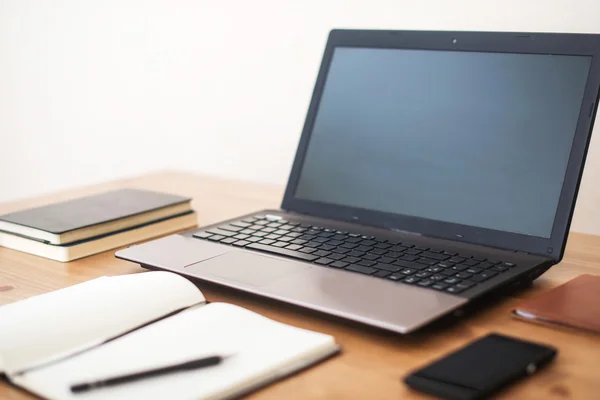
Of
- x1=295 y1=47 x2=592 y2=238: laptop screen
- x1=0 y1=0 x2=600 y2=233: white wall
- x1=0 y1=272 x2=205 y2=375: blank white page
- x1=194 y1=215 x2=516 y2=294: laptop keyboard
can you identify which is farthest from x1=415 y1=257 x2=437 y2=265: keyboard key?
x1=0 y1=0 x2=600 y2=233: white wall

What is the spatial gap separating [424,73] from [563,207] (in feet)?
0.88

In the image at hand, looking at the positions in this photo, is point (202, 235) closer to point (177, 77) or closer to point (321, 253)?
point (321, 253)

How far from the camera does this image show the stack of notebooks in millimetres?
986

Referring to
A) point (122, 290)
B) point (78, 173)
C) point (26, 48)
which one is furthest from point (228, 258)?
point (26, 48)

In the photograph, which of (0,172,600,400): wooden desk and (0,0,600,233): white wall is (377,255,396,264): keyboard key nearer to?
(0,172,600,400): wooden desk

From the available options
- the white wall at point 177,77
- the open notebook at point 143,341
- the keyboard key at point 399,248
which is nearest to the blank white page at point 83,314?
the open notebook at point 143,341

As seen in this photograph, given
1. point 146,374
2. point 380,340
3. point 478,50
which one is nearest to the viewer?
point 146,374

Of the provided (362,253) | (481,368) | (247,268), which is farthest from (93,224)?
(481,368)

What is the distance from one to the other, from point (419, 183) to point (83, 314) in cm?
46

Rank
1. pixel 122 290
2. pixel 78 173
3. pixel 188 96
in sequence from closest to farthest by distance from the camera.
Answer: pixel 122 290
pixel 188 96
pixel 78 173

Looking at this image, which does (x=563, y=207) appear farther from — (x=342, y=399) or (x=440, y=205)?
(x=342, y=399)

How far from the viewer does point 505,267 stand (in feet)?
2.66

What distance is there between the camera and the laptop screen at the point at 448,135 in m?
0.87

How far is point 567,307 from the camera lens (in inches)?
29.3
